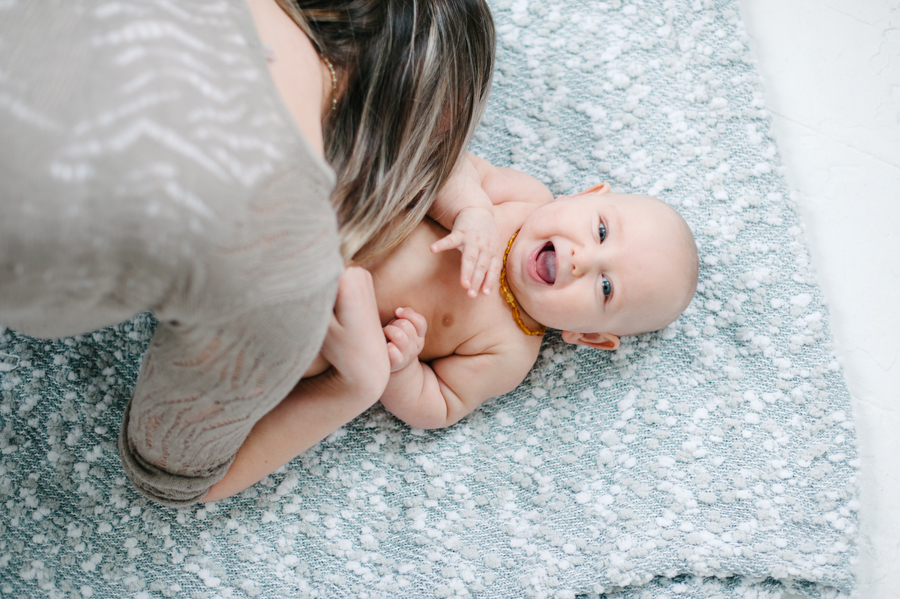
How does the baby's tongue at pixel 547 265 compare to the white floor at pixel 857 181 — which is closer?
the baby's tongue at pixel 547 265

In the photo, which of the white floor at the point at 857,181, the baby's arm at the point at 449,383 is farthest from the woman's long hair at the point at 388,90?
the white floor at the point at 857,181

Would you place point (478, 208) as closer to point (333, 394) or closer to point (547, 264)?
point (547, 264)

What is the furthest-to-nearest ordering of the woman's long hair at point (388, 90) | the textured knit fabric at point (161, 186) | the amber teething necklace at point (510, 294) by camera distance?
the amber teething necklace at point (510, 294)
the woman's long hair at point (388, 90)
the textured knit fabric at point (161, 186)

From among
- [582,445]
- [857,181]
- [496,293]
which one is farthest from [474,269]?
[857,181]

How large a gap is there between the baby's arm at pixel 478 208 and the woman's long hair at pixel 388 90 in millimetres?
128

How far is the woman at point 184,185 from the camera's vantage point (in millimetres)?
462

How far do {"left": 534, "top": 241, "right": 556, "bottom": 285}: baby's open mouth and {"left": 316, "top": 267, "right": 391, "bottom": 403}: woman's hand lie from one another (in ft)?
1.08

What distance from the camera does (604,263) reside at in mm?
1026

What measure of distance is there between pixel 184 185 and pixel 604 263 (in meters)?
0.72

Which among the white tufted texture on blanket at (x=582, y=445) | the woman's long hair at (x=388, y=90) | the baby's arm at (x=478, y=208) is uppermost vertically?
the woman's long hair at (x=388, y=90)

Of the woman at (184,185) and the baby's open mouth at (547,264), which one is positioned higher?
the woman at (184,185)

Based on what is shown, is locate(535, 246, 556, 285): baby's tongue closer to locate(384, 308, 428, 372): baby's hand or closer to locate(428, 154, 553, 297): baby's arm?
locate(428, 154, 553, 297): baby's arm

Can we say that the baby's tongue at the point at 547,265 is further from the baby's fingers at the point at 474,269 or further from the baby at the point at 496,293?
the baby's fingers at the point at 474,269

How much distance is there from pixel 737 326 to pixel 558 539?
0.54 metres
